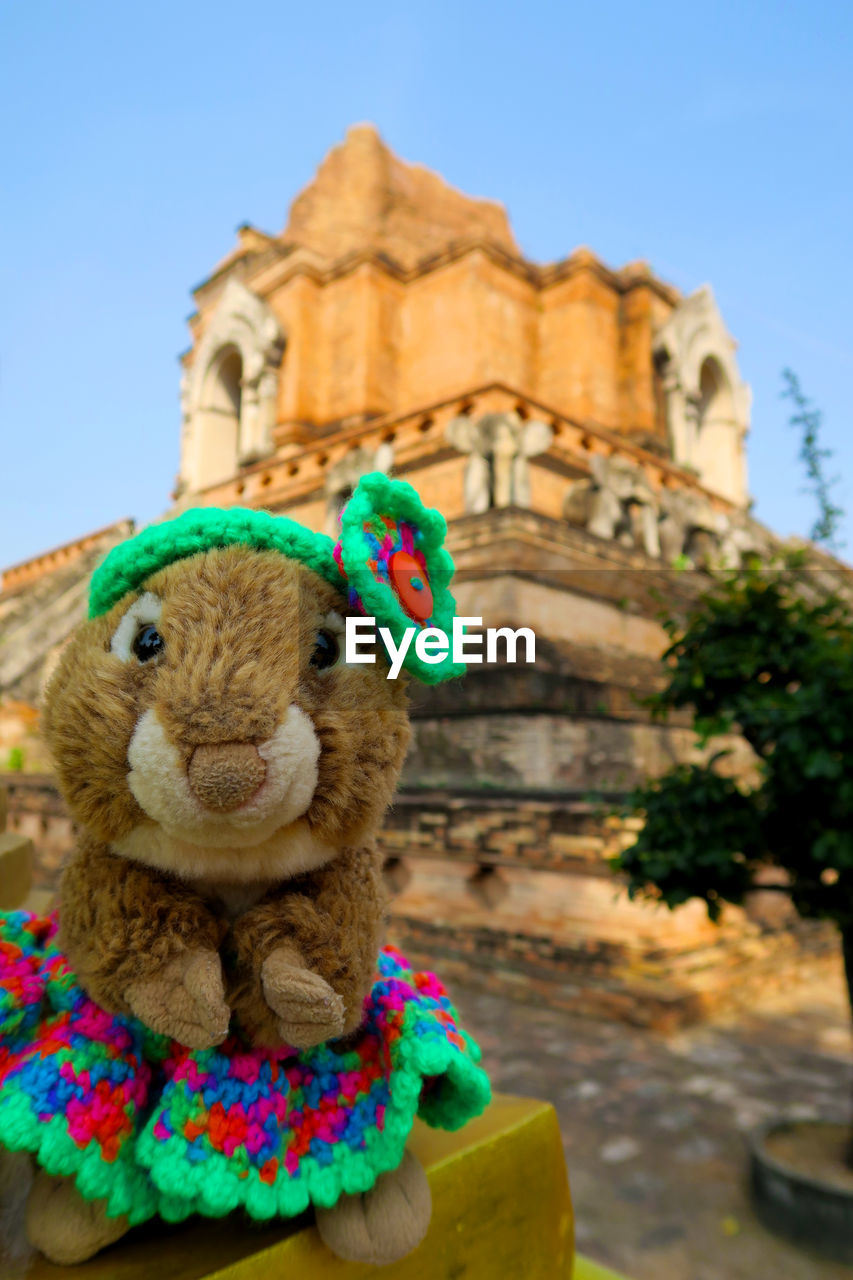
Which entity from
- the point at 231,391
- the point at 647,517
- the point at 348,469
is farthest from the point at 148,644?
the point at 231,391

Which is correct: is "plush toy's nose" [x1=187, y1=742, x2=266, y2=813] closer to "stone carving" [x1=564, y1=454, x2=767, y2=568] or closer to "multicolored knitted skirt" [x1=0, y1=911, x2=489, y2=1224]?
"multicolored knitted skirt" [x1=0, y1=911, x2=489, y2=1224]

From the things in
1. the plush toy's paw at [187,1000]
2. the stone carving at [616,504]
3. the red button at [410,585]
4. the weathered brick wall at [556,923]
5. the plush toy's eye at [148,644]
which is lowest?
the weathered brick wall at [556,923]

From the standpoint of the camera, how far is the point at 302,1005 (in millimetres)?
1063

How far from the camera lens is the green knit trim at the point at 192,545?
1.28 meters

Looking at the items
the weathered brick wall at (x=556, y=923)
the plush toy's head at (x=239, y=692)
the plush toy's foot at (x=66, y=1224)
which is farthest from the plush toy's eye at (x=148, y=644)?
the weathered brick wall at (x=556, y=923)

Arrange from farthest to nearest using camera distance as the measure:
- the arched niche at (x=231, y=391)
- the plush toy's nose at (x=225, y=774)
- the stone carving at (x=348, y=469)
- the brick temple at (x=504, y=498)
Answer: the arched niche at (x=231, y=391) < the stone carving at (x=348, y=469) < the brick temple at (x=504, y=498) < the plush toy's nose at (x=225, y=774)

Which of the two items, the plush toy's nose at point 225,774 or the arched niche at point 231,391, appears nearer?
the plush toy's nose at point 225,774

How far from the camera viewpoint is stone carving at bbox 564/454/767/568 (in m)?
10.5

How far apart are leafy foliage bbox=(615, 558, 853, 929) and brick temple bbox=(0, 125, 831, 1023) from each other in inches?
26.3

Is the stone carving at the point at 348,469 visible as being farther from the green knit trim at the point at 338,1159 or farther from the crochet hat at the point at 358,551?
the green knit trim at the point at 338,1159

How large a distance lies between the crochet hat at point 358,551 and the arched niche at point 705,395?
13.9 m

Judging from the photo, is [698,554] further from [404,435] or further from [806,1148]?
[806,1148]

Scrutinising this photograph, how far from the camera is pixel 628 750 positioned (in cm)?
759

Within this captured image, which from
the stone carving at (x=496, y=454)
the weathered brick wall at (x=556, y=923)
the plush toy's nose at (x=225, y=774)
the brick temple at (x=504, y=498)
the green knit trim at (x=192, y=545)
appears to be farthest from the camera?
the stone carving at (x=496, y=454)
